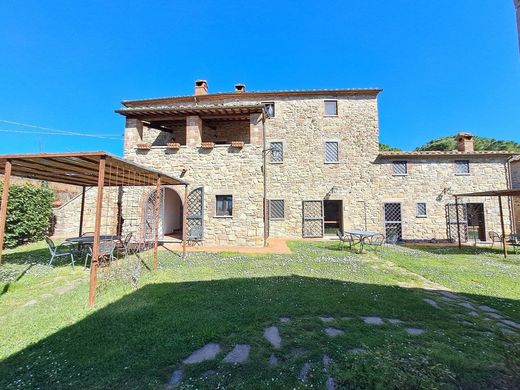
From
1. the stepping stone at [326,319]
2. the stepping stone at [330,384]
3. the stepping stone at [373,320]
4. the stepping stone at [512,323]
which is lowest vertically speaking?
the stepping stone at [512,323]

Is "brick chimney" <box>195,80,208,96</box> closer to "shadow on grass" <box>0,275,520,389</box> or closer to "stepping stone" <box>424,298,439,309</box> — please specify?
"shadow on grass" <box>0,275,520,389</box>

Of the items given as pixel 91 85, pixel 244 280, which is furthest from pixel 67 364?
pixel 91 85

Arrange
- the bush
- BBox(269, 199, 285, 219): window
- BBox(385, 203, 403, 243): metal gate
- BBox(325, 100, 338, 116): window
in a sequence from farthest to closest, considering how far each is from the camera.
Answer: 1. BBox(325, 100, 338, 116): window
2. BBox(269, 199, 285, 219): window
3. BBox(385, 203, 403, 243): metal gate
4. the bush

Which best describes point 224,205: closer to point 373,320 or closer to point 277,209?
point 277,209

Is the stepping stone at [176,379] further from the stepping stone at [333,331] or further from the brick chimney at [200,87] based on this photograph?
the brick chimney at [200,87]

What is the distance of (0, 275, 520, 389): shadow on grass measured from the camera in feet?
7.13

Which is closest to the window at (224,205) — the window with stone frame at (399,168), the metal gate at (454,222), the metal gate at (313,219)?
→ the metal gate at (313,219)

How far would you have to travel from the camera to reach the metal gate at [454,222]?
12984 millimetres

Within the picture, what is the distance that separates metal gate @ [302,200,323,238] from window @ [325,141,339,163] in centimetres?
260

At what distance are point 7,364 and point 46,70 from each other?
84.9 feet

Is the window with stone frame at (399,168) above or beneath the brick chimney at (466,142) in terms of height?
beneath

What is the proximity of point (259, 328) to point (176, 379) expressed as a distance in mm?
1214

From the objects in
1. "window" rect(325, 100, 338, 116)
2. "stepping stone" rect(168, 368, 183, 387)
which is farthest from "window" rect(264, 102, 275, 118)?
"stepping stone" rect(168, 368, 183, 387)

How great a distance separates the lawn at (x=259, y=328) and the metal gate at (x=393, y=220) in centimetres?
714
